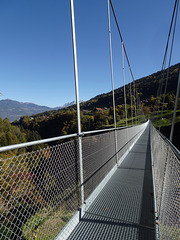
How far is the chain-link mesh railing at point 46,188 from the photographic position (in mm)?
1240

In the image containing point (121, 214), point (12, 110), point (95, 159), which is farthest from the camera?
point (12, 110)

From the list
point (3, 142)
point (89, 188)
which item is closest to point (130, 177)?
point (89, 188)

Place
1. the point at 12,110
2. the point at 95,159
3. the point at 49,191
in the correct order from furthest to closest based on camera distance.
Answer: the point at 12,110, the point at 95,159, the point at 49,191

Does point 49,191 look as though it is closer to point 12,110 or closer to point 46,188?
point 46,188

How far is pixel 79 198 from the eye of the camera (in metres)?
2.07

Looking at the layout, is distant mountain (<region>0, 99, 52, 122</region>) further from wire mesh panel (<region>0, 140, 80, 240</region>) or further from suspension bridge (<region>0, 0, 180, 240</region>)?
wire mesh panel (<region>0, 140, 80, 240</region>)

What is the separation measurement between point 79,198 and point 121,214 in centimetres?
58

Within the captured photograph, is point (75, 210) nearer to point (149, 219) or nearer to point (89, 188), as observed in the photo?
point (89, 188)

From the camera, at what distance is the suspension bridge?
1.21 m

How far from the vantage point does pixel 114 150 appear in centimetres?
394

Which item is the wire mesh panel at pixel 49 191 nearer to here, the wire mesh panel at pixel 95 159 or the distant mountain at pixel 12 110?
the wire mesh panel at pixel 95 159

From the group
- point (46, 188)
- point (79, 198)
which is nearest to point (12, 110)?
point (79, 198)

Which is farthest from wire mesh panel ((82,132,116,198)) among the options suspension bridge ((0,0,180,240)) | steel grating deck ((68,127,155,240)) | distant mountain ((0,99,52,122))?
distant mountain ((0,99,52,122))

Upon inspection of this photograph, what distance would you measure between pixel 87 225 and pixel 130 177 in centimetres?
181
